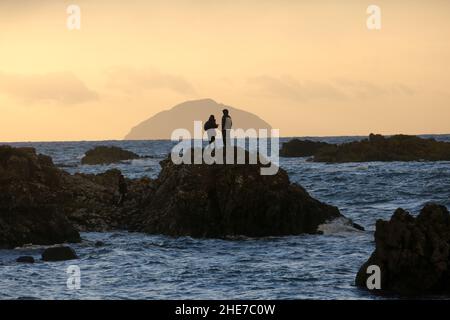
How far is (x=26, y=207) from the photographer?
1395 inches

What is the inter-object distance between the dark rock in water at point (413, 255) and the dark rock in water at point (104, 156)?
325 feet

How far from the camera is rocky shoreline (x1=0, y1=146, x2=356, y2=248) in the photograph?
1375 inches

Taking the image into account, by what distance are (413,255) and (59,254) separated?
518 inches

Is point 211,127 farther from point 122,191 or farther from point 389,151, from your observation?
point 389,151

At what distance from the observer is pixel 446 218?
24.8 meters

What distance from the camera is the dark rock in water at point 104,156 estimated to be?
12156 cm

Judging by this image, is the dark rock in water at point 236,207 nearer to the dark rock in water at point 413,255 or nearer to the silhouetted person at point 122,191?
the silhouetted person at point 122,191

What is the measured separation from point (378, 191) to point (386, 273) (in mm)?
34113

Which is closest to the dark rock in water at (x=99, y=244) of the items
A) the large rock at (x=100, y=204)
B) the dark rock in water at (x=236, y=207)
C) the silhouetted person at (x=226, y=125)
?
the dark rock in water at (x=236, y=207)

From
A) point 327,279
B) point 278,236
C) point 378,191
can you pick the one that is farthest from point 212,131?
point 378,191

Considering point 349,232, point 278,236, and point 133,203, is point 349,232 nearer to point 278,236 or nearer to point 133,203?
point 278,236

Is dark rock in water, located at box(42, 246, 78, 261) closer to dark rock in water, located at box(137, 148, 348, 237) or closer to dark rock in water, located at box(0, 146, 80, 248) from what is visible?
dark rock in water, located at box(0, 146, 80, 248)

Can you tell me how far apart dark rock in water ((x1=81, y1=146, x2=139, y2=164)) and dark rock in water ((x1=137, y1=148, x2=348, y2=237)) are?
8330cm
